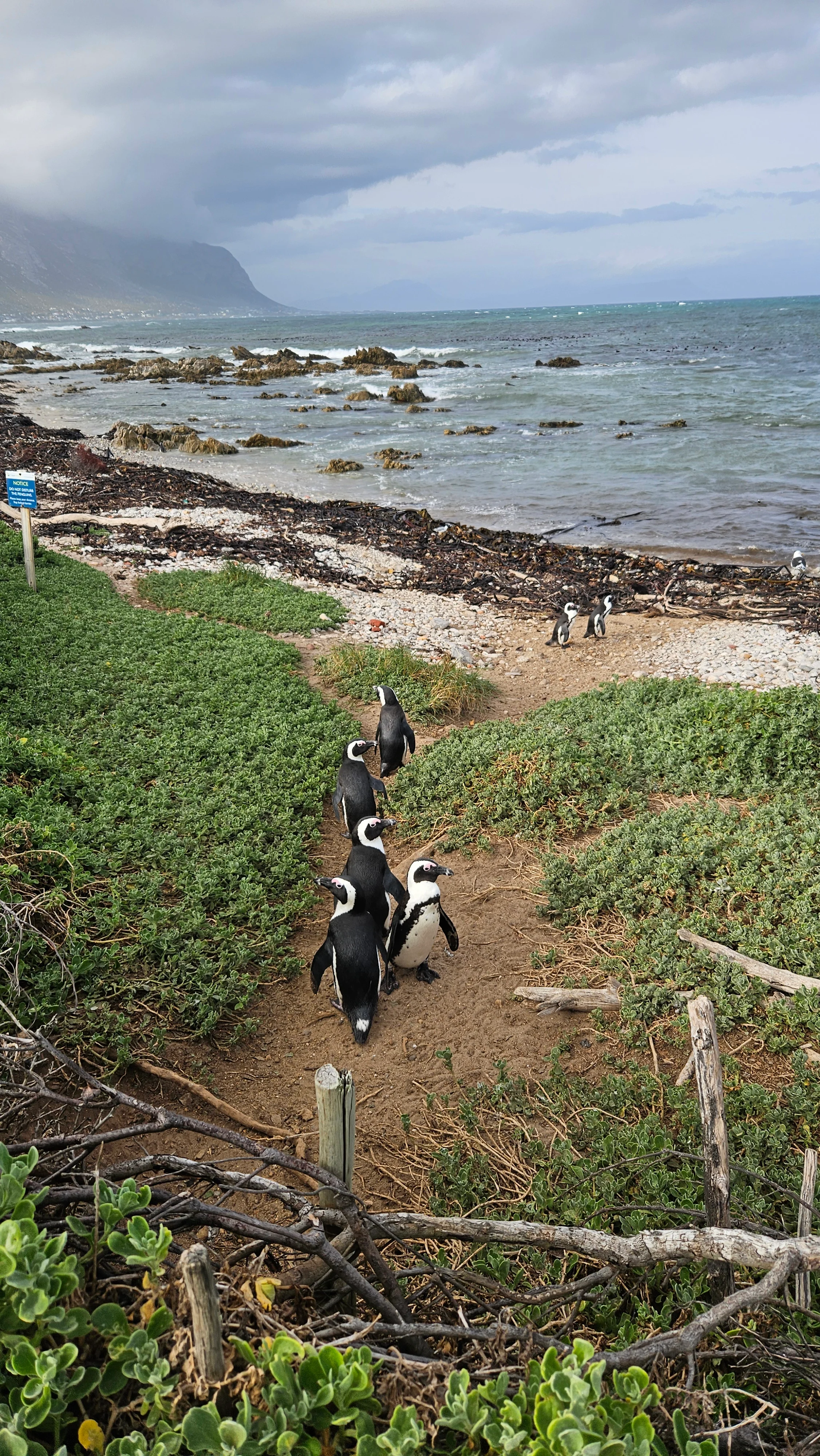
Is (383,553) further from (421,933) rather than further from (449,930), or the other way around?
(421,933)

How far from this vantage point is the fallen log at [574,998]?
4.96 meters

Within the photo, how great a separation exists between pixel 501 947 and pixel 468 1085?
139 cm

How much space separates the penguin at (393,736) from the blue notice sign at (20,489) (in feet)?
18.5

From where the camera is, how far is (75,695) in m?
8.52

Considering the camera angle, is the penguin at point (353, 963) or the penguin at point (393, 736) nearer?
the penguin at point (353, 963)

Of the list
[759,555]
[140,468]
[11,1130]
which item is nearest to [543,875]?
[11,1130]

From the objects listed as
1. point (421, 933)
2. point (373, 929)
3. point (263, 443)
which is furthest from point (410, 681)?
point (263, 443)

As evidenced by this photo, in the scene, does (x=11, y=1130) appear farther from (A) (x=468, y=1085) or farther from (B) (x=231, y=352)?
(B) (x=231, y=352)

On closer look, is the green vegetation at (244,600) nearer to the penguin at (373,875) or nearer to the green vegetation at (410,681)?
the green vegetation at (410,681)

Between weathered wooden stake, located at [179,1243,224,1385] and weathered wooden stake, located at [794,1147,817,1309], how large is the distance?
1550mm

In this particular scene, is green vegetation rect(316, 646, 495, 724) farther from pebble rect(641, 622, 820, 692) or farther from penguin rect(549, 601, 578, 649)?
pebble rect(641, 622, 820, 692)

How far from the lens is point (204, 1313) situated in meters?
1.56

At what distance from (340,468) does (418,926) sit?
23149 mm

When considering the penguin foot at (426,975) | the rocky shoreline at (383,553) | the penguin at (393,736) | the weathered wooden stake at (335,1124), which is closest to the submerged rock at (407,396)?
the rocky shoreline at (383,553)
